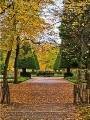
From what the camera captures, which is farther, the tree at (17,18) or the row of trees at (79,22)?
the row of trees at (79,22)

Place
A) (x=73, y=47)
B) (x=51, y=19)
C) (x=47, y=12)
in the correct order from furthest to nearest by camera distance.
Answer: (x=73, y=47) < (x=51, y=19) < (x=47, y=12)

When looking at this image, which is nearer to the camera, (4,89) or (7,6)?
(7,6)

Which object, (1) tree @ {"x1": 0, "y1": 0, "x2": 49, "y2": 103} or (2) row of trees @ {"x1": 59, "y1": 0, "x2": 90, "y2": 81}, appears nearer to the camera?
(1) tree @ {"x1": 0, "y1": 0, "x2": 49, "y2": 103}

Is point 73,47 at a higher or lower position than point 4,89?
higher

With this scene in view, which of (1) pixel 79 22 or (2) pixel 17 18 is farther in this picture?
(1) pixel 79 22

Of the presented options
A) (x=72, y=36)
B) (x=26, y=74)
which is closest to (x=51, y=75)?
(x=26, y=74)

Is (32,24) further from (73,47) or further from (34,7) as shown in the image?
(73,47)

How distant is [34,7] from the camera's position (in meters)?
15.5

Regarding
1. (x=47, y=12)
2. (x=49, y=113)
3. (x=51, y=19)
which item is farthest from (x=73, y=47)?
(x=49, y=113)

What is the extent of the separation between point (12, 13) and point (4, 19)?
5.88 feet

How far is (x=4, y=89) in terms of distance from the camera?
674 inches

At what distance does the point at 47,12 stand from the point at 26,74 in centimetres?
3847

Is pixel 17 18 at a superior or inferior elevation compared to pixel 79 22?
inferior

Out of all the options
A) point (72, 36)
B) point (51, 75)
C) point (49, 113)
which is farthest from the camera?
point (51, 75)
